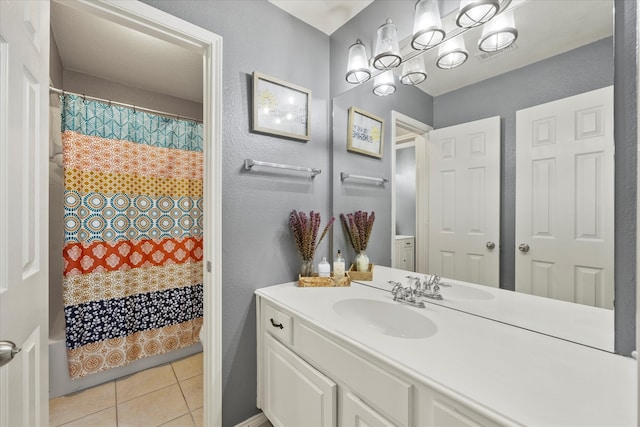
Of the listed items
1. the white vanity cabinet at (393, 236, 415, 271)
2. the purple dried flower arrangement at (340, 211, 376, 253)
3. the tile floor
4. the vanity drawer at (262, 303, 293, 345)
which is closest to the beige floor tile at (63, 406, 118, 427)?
the tile floor

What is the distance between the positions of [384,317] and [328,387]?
39 cm

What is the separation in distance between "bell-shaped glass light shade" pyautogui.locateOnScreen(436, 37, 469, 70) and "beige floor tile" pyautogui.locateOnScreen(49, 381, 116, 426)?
2660mm

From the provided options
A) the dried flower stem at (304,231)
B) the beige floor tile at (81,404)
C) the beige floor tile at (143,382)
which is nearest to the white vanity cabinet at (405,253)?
the dried flower stem at (304,231)

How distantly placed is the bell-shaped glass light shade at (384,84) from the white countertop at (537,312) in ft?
3.32

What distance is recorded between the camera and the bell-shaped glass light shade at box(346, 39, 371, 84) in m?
1.49

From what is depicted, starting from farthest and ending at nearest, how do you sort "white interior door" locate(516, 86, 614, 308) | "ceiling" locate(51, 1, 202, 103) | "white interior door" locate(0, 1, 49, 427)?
1. "ceiling" locate(51, 1, 202, 103)
2. "white interior door" locate(516, 86, 614, 308)
3. "white interior door" locate(0, 1, 49, 427)

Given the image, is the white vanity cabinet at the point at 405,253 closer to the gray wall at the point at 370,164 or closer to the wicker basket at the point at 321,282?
the gray wall at the point at 370,164

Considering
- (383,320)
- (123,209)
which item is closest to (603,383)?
(383,320)

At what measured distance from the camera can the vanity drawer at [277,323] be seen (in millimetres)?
1171

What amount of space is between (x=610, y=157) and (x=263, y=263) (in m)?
1.42

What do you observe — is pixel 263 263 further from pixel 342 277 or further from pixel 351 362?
pixel 351 362

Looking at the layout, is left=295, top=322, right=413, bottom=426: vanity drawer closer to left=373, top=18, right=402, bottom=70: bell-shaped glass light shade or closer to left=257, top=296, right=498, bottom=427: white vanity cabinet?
left=257, top=296, right=498, bottom=427: white vanity cabinet

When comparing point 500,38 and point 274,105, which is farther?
point 274,105

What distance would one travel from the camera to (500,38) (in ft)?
3.21
